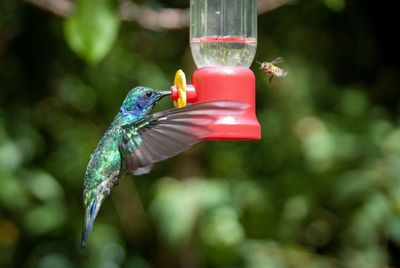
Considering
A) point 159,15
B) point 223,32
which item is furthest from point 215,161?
point 223,32

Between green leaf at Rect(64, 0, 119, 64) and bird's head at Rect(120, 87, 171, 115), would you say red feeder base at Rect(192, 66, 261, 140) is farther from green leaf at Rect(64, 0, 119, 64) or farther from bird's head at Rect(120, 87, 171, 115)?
green leaf at Rect(64, 0, 119, 64)

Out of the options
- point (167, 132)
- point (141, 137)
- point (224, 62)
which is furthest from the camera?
point (224, 62)

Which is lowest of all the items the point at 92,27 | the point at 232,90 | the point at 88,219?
the point at 88,219

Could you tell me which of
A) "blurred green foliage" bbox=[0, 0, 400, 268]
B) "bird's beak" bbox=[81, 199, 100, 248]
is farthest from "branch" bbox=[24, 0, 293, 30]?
"bird's beak" bbox=[81, 199, 100, 248]

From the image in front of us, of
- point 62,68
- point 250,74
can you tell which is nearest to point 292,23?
point 62,68

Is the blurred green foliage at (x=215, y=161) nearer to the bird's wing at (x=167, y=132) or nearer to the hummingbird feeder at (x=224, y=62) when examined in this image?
the hummingbird feeder at (x=224, y=62)

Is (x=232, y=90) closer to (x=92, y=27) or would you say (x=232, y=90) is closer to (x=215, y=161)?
(x=92, y=27)

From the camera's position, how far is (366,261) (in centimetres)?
580

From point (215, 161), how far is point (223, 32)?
2137 mm

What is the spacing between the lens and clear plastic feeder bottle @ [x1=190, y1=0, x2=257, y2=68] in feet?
12.9

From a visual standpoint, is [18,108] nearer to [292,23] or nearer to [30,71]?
[30,71]

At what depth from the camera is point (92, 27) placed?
4035mm

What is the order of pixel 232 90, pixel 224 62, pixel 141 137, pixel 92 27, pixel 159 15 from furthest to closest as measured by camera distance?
pixel 159 15 → pixel 92 27 → pixel 224 62 → pixel 232 90 → pixel 141 137

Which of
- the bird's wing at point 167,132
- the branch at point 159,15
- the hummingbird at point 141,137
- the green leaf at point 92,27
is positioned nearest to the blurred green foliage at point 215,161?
the branch at point 159,15
